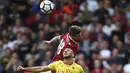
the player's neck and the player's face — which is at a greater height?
the player's face

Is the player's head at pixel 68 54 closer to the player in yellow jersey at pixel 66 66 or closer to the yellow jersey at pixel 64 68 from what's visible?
the player in yellow jersey at pixel 66 66

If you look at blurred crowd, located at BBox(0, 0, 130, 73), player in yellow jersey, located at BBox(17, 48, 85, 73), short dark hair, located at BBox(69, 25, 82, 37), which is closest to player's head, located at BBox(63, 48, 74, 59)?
player in yellow jersey, located at BBox(17, 48, 85, 73)

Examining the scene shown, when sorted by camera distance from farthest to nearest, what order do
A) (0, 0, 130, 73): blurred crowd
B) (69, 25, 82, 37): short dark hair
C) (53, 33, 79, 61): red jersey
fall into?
(0, 0, 130, 73): blurred crowd → (53, 33, 79, 61): red jersey → (69, 25, 82, 37): short dark hair

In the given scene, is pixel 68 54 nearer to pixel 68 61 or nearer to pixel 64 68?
pixel 68 61

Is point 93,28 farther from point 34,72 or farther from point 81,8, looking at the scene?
point 34,72

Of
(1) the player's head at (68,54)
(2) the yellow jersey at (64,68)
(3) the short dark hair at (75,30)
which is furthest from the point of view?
(3) the short dark hair at (75,30)

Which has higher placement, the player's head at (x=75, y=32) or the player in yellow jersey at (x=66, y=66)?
the player's head at (x=75, y=32)

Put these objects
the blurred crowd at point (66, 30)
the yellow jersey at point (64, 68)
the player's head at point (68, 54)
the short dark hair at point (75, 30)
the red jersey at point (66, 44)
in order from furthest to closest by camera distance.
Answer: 1. the blurred crowd at point (66, 30)
2. the red jersey at point (66, 44)
3. the short dark hair at point (75, 30)
4. the yellow jersey at point (64, 68)
5. the player's head at point (68, 54)

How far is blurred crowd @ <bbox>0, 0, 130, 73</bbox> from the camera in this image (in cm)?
2048

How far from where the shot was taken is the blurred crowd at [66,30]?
20.5 meters

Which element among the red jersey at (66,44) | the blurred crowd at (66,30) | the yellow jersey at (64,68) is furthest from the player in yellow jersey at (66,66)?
the blurred crowd at (66,30)

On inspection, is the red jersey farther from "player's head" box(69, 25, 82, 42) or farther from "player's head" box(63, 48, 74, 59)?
"player's head" box(63, 48, 74, 59)

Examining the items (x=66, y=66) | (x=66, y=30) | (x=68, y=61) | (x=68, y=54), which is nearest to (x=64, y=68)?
(x=66, y=66)

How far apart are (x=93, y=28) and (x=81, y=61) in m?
2.40
